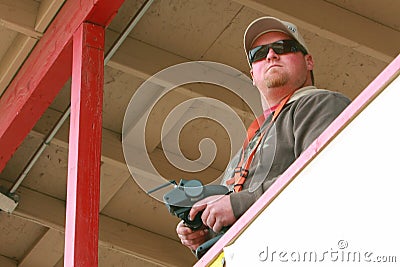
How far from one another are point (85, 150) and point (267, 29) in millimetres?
1310

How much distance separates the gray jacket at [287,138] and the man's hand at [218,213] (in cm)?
3

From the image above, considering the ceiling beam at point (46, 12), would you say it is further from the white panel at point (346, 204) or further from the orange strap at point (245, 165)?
the white panel at point (346, 204)

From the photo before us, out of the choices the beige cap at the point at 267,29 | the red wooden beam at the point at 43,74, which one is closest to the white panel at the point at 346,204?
the beige cap at the point at 267,29

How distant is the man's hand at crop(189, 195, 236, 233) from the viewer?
5039mm

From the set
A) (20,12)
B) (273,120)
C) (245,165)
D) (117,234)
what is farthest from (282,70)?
(117,234)

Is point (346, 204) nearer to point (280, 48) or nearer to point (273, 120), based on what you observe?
point (273, 120)

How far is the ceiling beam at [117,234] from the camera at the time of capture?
30.3 feet

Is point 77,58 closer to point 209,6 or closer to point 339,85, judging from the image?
point 209,6

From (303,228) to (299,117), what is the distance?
897 mm

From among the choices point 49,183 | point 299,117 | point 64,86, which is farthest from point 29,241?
point 299,117

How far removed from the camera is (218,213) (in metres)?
5.05

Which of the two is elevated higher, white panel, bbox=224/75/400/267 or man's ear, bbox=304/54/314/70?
man's ear, bbox=304/54/314/70

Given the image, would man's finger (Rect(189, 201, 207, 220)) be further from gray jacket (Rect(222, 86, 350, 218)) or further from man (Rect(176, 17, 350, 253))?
gray jacket (Rect(222, 86, 350, 218))

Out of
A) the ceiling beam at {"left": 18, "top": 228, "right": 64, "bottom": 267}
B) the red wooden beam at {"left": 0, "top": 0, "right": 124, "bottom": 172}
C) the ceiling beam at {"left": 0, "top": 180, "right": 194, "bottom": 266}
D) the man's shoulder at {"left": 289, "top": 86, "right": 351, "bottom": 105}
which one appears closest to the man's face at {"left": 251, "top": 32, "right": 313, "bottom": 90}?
the man's shoulder at {"left": 289, "top": 86, "right": 351, "bottom": 105}
